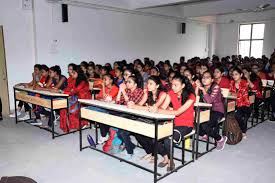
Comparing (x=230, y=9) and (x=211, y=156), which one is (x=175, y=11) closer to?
(x=230, y=9)

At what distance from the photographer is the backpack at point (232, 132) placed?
399cm

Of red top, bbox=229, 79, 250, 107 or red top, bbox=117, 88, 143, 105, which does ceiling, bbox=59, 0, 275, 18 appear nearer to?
red top, bbox=229, 79, 250, 107

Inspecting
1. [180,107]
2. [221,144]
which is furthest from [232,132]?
[180,107]

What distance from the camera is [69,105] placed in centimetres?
460

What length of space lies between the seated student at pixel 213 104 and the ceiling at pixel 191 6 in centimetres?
373

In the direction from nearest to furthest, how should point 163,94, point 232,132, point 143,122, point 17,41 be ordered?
point 143,122 → point 163,94 → point 232,132 → point 17,41

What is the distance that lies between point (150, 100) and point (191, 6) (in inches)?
300

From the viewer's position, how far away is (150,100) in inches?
140

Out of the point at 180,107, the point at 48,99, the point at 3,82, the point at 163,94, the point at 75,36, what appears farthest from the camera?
the point at 75,36

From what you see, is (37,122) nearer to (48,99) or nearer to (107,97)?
(48,99)

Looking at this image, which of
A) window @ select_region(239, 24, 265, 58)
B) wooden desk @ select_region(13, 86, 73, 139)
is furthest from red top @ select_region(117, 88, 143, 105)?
window @ select_region(239, 24, 265, 58)

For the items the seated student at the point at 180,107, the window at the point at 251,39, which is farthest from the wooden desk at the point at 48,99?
the window at the point at 251,39

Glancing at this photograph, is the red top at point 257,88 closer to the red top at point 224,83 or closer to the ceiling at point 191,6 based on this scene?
the red top at point 224,83

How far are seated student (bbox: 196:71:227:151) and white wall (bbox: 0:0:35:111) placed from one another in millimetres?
4217
